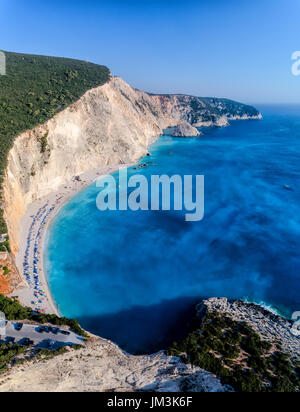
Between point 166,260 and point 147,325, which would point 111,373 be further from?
point 166,260

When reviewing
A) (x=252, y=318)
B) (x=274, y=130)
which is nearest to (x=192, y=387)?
(x=252, y=318)

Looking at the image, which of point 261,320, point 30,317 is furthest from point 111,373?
point 261,320

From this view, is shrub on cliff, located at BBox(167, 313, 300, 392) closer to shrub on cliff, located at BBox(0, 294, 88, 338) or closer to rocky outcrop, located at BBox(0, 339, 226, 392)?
rocky outcrop, located at BBox(0, 339, 226, 392)

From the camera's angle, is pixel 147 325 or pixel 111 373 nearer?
pixel 111 373

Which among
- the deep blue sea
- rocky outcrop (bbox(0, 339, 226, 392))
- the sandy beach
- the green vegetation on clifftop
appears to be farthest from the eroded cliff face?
rocky outcrop (bbox(0, 339, 226, 392))

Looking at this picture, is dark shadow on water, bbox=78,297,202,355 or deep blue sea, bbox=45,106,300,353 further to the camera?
deep blue sea, bbox=45,106,300,353

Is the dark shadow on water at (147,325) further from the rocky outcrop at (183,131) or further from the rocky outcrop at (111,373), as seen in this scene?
the rocky outcrop at (183,131)
